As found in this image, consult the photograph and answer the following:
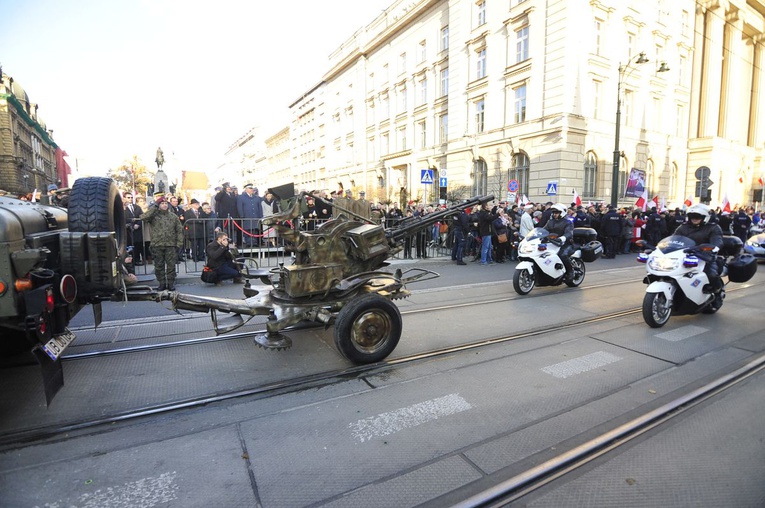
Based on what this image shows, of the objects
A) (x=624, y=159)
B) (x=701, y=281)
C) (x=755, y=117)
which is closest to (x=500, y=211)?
(x=701, y=281)

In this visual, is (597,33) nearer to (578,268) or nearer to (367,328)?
(578,268)

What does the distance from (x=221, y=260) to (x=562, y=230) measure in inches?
293

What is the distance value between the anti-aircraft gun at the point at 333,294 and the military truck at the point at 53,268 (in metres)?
0.73

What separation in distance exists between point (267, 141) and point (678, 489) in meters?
97.7

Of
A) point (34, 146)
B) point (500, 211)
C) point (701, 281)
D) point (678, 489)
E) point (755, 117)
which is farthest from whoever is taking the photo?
point (34, 146)

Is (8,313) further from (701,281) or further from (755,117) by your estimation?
(755,117)

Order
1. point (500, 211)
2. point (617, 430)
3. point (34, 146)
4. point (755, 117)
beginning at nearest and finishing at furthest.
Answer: point (617, 430) → point (500, 211) → point (755, 117) → point (34, 146)

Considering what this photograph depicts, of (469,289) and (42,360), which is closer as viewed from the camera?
(42,360)

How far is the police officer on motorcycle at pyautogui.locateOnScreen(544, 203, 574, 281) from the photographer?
8.88m

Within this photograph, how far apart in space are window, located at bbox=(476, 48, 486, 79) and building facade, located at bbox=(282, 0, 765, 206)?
0.07 meters

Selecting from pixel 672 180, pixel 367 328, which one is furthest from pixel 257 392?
pixel 672 180

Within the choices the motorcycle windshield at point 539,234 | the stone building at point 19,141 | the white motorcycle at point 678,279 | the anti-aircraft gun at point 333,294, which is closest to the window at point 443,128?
the motorcycle windshield at point 539,234

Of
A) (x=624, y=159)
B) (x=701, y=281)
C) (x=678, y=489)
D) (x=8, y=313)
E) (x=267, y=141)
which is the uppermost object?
(x=267, y=141)

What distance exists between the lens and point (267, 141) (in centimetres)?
9269
